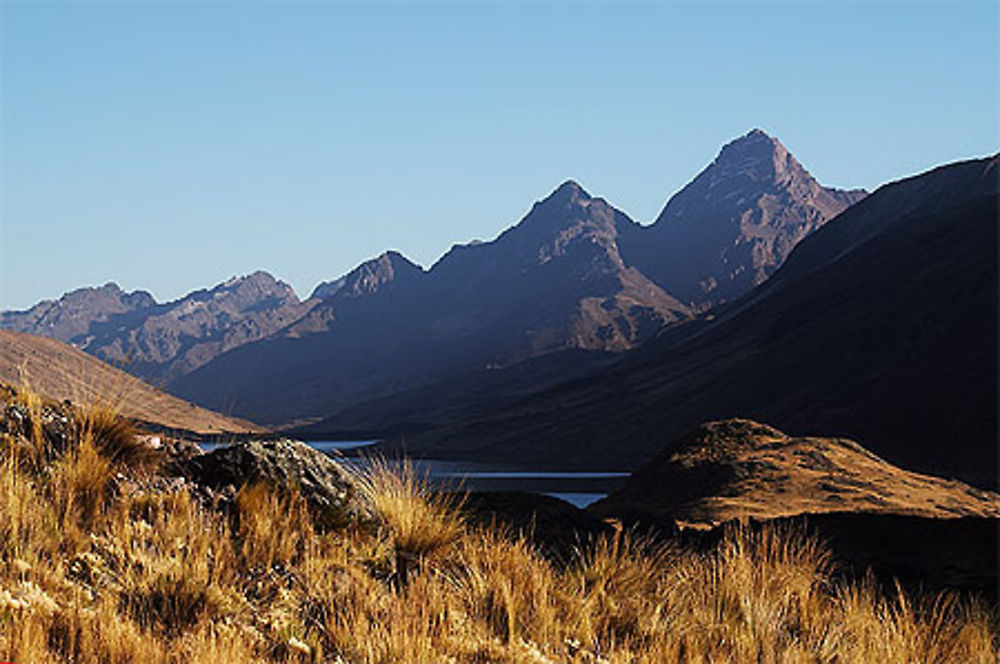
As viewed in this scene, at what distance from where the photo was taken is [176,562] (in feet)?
24.6

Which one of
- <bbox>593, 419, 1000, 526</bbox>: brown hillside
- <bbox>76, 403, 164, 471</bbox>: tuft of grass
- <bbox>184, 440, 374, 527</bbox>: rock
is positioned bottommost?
<bbox>593, 419, 1000, 526</bbox>: brown hillside

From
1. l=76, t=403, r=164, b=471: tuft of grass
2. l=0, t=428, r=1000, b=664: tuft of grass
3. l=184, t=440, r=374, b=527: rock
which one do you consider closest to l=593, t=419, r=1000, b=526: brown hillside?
l=0, t=428, r=1000, b=664: tuft of grass

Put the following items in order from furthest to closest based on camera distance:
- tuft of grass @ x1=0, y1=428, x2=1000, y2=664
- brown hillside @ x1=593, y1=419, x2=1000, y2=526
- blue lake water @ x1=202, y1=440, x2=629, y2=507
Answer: blue lake water @ x1=202, y1=440, x2=629, y2=507
brown hillside @ x1=593, y1=419, x2=1000, y2=526
tuft of grass @ x1=0, y1=428, x2=1000, y2=664

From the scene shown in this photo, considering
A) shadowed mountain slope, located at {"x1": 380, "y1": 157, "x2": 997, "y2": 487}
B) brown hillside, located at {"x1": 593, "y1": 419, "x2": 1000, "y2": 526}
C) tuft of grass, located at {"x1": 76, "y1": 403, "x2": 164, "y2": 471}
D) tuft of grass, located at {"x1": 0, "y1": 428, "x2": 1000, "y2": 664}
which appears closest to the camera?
tuft of grass, located at {"x1": 0, "y1": 428, "x2": 1000, "y2": 664}

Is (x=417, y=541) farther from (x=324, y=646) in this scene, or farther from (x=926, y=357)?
(x=926, y=357)

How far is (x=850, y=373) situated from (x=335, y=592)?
134497 millimetres

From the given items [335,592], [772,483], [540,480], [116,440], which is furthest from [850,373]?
[335,592]

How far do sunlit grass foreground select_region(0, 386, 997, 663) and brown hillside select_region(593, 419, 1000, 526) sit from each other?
25.0 m

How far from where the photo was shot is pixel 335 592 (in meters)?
8.14

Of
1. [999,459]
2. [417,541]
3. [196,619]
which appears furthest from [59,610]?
[999,459]

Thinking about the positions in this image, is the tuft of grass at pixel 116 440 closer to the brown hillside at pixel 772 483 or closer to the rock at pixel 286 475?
the rock at pixel 286 475

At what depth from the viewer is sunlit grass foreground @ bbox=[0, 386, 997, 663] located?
6.88m

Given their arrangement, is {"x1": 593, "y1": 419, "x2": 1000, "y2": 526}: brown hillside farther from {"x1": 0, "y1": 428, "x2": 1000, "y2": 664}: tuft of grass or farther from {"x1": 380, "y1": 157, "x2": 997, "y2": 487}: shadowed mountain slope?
{"x1": 380, "y1": 157, "x2": 997, "y2": 487}: shadowed mountain slope

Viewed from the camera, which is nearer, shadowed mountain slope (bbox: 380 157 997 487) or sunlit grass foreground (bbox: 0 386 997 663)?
sunlit grass foreground (bbox: 0 386 997 663)
